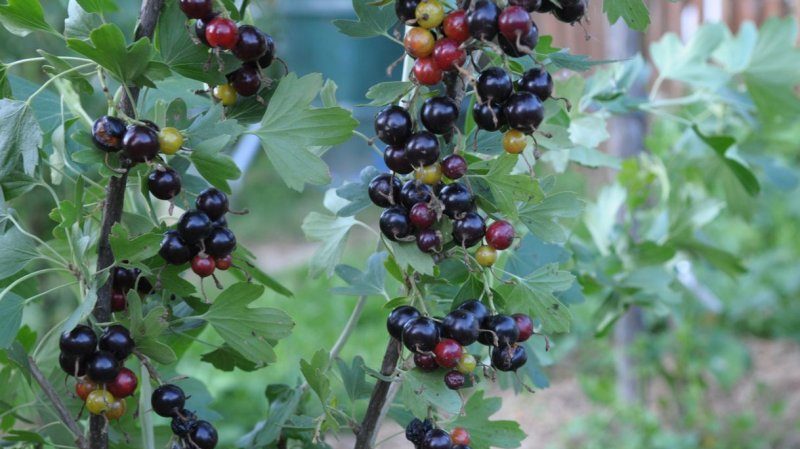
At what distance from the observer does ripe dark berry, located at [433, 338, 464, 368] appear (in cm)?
62

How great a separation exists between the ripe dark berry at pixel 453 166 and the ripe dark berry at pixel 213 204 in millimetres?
179

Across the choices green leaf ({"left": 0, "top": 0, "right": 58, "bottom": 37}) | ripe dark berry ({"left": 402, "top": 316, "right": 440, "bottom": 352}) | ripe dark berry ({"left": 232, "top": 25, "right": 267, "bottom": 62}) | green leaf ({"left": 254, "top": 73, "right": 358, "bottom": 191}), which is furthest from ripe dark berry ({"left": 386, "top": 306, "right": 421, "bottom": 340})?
green leaf ({"left": 0, "top": 0, "right": 58, "bottom": 37})

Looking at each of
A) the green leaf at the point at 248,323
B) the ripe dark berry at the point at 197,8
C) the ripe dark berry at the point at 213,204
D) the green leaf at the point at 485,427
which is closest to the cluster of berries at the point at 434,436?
the green leaf at the point at 485,427

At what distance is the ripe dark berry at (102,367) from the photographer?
0.64 m

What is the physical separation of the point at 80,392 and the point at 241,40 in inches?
11.7

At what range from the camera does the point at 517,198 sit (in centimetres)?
65

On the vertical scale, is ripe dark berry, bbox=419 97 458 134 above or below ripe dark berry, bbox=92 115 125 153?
above

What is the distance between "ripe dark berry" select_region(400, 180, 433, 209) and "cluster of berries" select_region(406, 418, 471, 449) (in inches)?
7.2

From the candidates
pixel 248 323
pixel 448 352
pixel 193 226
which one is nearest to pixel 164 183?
pixel 193 226

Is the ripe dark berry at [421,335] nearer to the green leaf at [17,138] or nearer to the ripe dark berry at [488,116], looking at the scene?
the ripe dark berry at [488,116]

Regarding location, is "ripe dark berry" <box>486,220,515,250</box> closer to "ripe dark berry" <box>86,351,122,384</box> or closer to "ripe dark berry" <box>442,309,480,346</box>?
"ripe dark berry" <box>442,309,480,346</box>

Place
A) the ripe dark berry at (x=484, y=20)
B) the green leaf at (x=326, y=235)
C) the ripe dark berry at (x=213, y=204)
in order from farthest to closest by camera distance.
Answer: the green leaf at (x=326, y=235)
the ripe dark berry at (x=213, y=204)
the ripe dark berry at (x=484, y=20)

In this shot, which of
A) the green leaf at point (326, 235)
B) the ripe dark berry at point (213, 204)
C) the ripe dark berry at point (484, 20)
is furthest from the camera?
the green leaf at point (326, 235)

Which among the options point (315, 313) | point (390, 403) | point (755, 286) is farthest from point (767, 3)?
point (390, 403)
